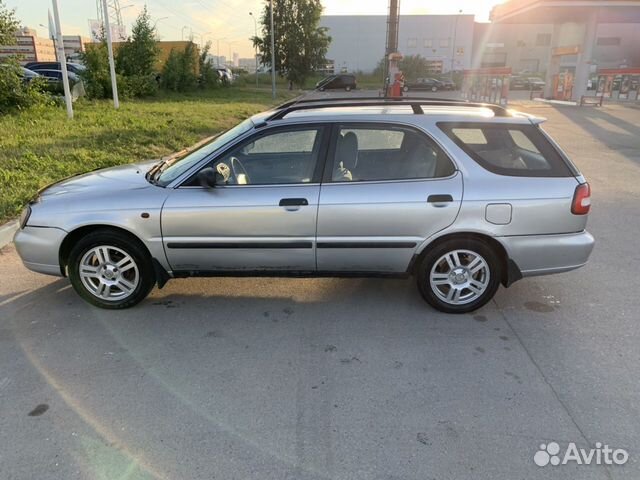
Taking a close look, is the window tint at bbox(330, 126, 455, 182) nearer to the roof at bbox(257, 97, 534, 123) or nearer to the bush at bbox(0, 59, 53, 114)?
the roof at bbox(257, 97, 534, 123)

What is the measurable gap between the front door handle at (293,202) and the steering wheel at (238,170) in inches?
15.0

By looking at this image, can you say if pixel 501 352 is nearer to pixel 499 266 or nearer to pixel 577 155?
pixel 499 266

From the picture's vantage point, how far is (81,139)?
417 inches

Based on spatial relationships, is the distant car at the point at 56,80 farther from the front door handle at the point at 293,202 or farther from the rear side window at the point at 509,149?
the rear side window at the point at 509,149

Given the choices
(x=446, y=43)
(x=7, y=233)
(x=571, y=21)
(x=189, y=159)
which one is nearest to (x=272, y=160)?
(x=189, y=159)

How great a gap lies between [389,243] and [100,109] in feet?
51.3

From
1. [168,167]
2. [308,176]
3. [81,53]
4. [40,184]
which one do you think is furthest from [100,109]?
[308,176]

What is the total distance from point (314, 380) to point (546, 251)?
2091 mm

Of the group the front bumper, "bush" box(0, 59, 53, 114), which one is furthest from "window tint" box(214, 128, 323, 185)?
"bush" box(0, 59, 53, 114)

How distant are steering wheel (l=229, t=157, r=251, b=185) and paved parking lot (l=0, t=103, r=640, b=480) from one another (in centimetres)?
106

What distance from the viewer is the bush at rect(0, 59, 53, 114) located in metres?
13.0

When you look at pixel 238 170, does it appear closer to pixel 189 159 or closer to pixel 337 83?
pixel 189 159

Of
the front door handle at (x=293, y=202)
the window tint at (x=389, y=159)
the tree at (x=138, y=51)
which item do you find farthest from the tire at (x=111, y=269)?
the tree at (x=138, y=51)

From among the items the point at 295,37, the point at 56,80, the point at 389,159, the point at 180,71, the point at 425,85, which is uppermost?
the point at 295,37
